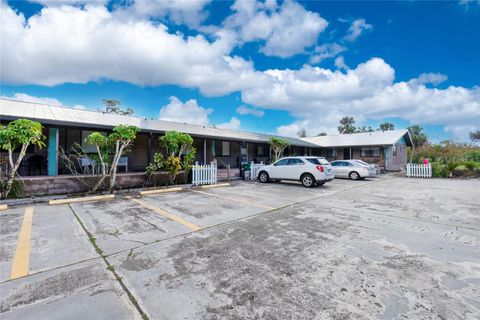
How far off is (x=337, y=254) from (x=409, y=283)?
1002mm

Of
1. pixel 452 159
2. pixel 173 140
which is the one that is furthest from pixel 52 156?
pixel 452 159

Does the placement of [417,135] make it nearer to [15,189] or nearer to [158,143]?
[158,143]

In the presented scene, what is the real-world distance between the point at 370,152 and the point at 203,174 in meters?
19.5

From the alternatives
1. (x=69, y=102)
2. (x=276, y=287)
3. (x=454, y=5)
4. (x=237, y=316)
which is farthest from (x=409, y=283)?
(x=69, y=102)

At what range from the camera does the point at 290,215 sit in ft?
20.4

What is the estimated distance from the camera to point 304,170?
39.0ft

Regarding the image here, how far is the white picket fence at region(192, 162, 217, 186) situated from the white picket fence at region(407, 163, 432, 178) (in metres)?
16.4

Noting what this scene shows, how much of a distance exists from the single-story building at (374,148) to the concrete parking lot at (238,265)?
18581mm

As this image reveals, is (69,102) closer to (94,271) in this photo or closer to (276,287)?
(94,271)

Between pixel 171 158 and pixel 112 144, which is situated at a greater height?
pixel 112 144

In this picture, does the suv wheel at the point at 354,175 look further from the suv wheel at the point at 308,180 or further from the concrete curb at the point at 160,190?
the concrete curb at the point at 160,190

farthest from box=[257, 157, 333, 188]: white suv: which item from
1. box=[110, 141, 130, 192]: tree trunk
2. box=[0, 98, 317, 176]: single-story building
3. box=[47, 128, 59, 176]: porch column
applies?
box=[47, 128, 59, 176]: porch column

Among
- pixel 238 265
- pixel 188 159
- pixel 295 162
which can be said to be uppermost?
pixel 188 159

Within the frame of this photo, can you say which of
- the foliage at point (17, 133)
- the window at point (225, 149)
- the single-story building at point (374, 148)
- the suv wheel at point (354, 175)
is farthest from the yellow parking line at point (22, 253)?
the single-story building at point (374, 148)
